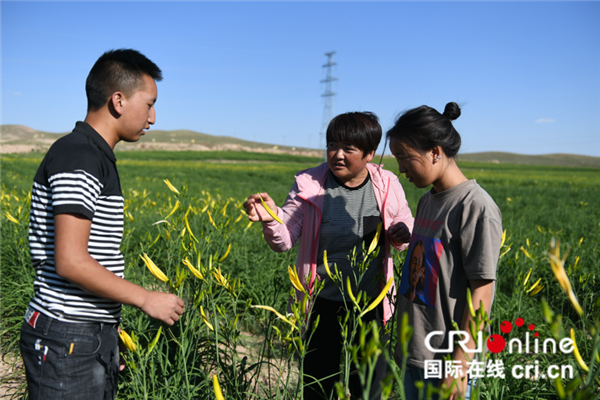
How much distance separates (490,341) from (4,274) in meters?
3.59

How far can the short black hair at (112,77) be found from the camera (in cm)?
124

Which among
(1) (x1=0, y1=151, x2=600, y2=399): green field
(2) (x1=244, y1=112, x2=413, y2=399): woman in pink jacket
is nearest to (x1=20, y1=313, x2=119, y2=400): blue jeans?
(1) (x1=0, y1=151, x2=600, y2=399): green field

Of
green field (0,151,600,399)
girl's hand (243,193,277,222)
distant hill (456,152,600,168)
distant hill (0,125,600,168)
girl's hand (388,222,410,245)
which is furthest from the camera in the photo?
distant hill (456,152,600,168)

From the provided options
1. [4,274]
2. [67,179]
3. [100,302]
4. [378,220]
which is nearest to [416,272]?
[378,220]

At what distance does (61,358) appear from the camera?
1128 millimetres

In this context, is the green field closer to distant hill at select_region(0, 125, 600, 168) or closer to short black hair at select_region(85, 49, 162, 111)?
short black hair at select_region(85, 49, 162, 111)

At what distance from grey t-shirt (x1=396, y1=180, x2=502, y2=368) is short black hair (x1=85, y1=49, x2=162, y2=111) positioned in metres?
1.07

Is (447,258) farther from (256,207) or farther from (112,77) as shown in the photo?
(112,77)

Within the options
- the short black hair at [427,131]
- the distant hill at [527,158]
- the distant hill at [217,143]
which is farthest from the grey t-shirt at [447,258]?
the distant hill at [527,158]

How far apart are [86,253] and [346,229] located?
42.6 inches

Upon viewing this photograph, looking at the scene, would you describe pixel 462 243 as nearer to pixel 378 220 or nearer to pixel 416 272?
pixel 416 272

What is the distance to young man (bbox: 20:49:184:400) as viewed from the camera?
1.06m

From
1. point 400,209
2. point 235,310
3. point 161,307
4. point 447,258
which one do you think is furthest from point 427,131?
point 161,307

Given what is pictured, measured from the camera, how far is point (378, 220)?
185 cm
